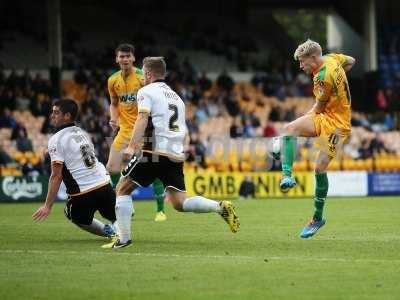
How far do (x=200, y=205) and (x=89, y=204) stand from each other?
150 cm

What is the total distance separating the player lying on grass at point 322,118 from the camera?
13039 mm

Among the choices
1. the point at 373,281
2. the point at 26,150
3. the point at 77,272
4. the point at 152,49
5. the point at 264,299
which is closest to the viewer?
the point at 264,299

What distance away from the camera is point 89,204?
12.7 meters

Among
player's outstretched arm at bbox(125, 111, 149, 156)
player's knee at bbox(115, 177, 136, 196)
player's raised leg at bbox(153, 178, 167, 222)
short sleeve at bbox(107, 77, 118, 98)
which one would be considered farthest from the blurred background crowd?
player's outstretched arm at bbox(125, 111, 149, 156)

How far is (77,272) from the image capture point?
32.4 feet

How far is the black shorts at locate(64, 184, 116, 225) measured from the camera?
12633 mm

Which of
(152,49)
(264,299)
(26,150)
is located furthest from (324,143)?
(152,49)

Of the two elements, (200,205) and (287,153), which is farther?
(287,153)

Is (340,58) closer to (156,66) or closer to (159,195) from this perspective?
(156,66)

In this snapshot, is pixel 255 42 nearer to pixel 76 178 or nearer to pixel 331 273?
pixel 76 178

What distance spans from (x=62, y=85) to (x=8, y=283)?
25.2m

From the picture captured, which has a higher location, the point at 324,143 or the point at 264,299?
the point at 324,143

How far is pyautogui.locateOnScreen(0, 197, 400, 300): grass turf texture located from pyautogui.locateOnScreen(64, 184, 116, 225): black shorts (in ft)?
1.18

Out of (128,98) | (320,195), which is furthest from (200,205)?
(128,98)
